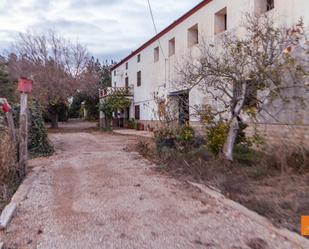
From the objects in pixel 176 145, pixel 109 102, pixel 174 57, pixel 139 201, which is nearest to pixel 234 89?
pixel 176 145

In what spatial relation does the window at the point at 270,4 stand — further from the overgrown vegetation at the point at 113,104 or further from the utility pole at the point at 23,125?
the overgrown vegetation at the point at 113,104

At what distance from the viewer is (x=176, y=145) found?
10.2 m

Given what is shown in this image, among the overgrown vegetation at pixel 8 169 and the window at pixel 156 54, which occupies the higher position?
the window at pixel 156 54

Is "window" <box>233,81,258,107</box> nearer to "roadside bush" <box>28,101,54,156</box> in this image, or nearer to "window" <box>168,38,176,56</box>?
"roadside bush" <box>28,101,54,156</box>

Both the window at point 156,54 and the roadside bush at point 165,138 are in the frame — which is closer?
the roadside bush at point 165,138

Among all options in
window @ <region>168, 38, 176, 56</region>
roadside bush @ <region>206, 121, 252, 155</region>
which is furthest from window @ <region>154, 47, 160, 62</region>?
roadside bush @ <region>206, 121, 252, 155</region>

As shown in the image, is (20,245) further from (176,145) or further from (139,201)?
(176,145)

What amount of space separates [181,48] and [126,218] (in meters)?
14.5

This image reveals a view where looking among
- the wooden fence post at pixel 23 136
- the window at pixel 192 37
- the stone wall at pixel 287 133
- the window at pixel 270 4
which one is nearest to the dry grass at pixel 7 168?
the wooden fence post at pixel 23 136

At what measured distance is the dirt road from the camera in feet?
13.3

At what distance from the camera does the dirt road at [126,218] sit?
4.06m

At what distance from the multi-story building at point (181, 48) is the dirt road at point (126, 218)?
13.5 feet

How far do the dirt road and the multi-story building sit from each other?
411cm

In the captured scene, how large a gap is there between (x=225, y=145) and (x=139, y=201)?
3342 mm
